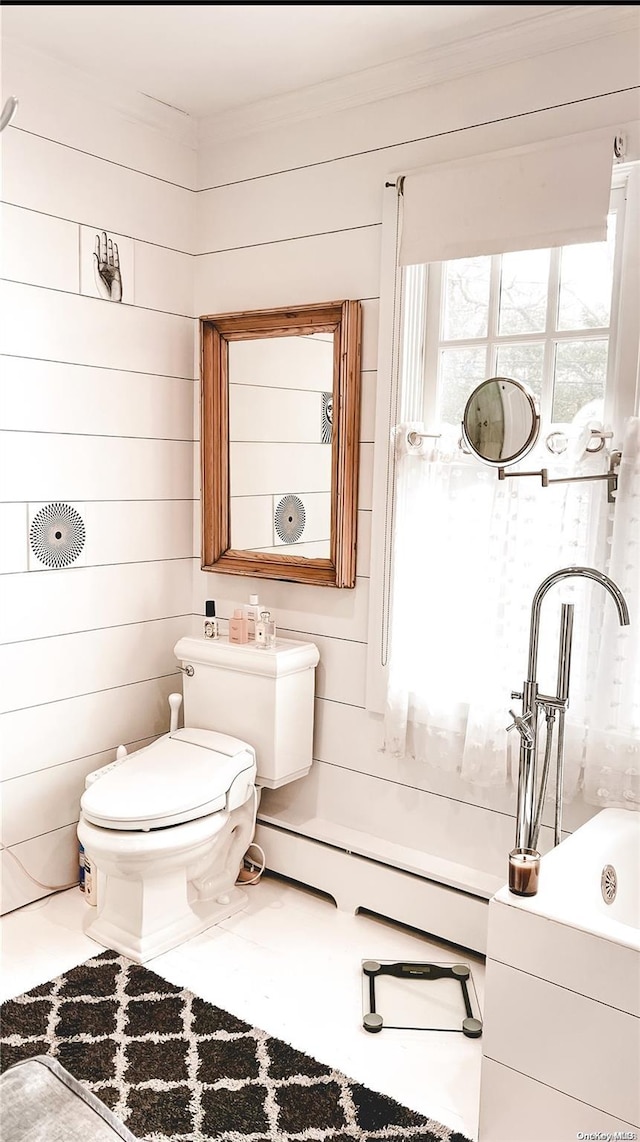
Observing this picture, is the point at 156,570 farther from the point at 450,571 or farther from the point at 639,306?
the point at 639,306

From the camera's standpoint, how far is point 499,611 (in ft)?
7.86

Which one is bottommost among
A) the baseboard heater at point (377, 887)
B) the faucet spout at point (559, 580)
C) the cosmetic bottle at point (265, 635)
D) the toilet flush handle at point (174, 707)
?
the baseboard heater at point (377, 887)

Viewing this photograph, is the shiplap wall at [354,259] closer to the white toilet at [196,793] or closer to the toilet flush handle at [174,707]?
the white toilet at [196,793]

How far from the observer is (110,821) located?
235cm

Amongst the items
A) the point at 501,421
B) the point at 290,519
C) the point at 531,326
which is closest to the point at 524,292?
the point at 531,326

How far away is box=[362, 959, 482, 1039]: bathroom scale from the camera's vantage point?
2.17 m

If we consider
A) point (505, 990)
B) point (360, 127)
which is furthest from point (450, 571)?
point (360, 127)

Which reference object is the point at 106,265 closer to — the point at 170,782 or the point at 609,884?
the point at 170,782

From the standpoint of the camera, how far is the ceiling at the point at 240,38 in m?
2.24

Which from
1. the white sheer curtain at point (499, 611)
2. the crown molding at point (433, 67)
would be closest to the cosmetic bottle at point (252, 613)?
the white sheer curtain at point (499, 611)

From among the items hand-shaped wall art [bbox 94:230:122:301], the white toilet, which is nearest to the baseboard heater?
the white toilet

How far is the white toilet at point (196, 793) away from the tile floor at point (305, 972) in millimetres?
97

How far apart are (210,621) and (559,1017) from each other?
166 cm

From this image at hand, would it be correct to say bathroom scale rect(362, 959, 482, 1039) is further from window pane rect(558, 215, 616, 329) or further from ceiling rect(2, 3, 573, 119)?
ceiling rect(2, 3, 573, 119)
